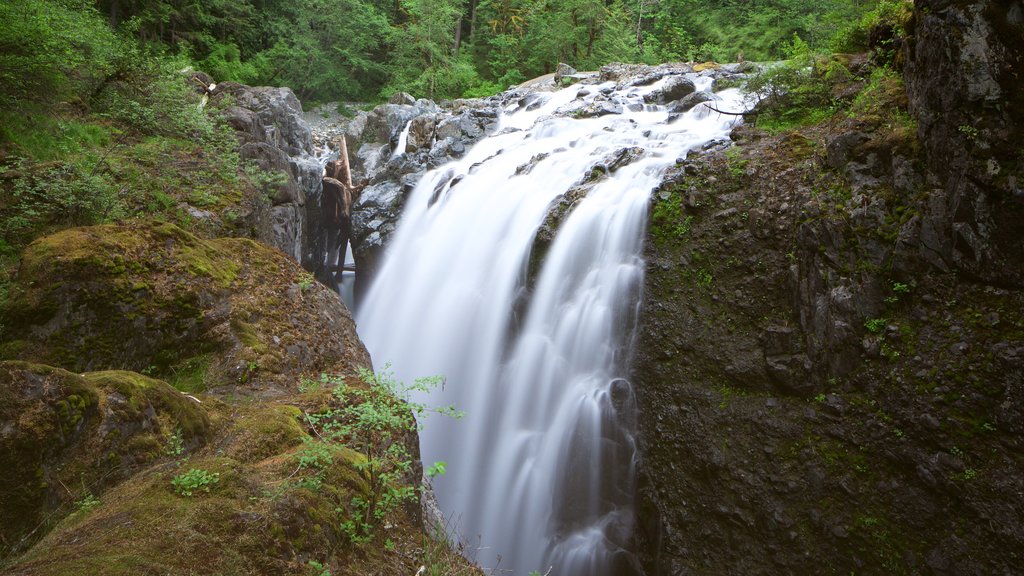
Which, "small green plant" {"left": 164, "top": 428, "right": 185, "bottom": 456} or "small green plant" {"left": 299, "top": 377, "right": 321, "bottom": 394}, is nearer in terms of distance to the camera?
"small green plant" {"left": 164, "top": 428, "right": 185, "bottom": 456}

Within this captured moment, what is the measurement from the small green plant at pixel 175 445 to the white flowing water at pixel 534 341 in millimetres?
2555

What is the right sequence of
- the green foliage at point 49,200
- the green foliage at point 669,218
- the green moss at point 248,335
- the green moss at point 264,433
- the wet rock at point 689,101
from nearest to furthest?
the green moss at point 264,433 < the green moss at point 248,335 < the green foliage at point 49,200 < the green foliage at point 669,218 < the wet rock at point 689,101

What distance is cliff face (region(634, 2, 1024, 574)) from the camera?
16.5ft

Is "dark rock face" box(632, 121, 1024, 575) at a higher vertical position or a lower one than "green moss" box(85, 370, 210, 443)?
lower

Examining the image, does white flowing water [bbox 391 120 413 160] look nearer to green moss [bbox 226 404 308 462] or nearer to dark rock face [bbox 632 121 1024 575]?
dark rock face [bbox 632 121 1024 575]

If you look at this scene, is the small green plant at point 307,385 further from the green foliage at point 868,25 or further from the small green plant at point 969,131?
the green foliage at point 868,25

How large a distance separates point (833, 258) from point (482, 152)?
1056 cm

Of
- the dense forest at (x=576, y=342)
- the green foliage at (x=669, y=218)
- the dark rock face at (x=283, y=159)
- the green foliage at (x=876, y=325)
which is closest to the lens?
the dense forest at (x=576, y=342)

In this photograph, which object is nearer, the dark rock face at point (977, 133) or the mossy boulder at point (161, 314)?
the mossy boulder at point (161, 314)

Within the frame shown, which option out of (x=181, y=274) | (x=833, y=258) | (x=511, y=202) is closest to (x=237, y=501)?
(x=181, y=274)

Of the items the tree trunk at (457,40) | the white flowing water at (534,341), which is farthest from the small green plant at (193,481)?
the tree trunk at (457,40)

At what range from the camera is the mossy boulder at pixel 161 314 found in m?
4.42

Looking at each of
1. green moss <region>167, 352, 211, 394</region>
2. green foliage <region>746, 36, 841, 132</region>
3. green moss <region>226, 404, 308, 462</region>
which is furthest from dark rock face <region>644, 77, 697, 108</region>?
green moss <region>226, 404, 308, 462</region>

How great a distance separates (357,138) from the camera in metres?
19.9
